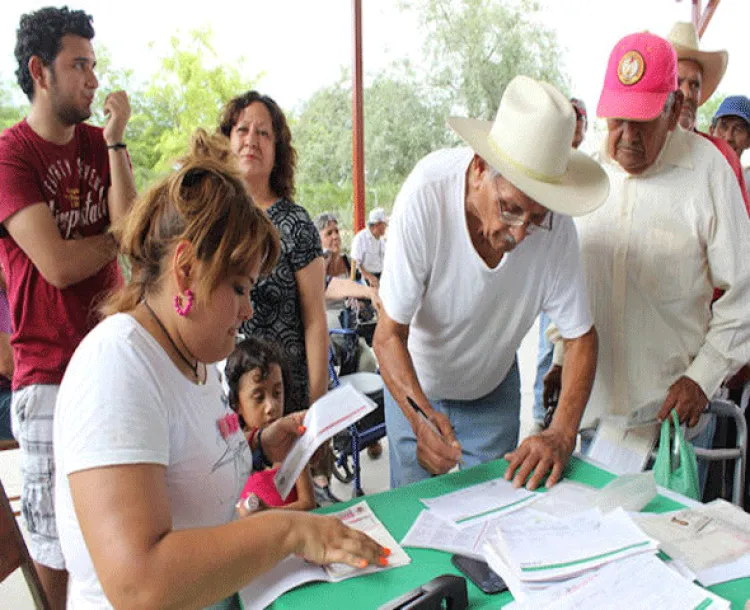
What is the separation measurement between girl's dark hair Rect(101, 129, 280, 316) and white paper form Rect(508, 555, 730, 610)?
2.23 ft

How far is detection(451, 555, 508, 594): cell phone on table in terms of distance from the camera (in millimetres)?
946

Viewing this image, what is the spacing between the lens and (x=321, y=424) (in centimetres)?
117

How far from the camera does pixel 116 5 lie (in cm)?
411

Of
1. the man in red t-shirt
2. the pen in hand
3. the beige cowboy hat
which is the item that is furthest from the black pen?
the beige cowboy hat

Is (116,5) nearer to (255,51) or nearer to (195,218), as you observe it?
(255,51)

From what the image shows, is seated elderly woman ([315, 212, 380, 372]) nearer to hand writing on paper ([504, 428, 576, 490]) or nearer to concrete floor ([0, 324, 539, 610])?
concrete floor ([0, 324, 539, 610])

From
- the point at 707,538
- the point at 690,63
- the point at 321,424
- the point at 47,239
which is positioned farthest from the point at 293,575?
the point at 690,63

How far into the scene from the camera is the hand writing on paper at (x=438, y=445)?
1.29 meters

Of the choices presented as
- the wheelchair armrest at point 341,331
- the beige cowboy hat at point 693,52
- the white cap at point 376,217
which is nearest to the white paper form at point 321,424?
the beige cowboy hat at point 693,52

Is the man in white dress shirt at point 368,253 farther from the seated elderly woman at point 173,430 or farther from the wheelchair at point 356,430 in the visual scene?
the seated elderly woman at point 173,430

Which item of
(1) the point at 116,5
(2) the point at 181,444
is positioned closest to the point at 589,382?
(2) the point at 181,444

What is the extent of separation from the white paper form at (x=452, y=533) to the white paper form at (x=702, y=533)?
0.21 m

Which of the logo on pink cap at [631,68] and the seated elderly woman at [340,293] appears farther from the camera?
the seated elderly woman at [340,293]

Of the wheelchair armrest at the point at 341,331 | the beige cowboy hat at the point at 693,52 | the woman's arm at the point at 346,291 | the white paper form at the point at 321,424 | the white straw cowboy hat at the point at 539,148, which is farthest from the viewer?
the woman's arm at the point at 346,291
